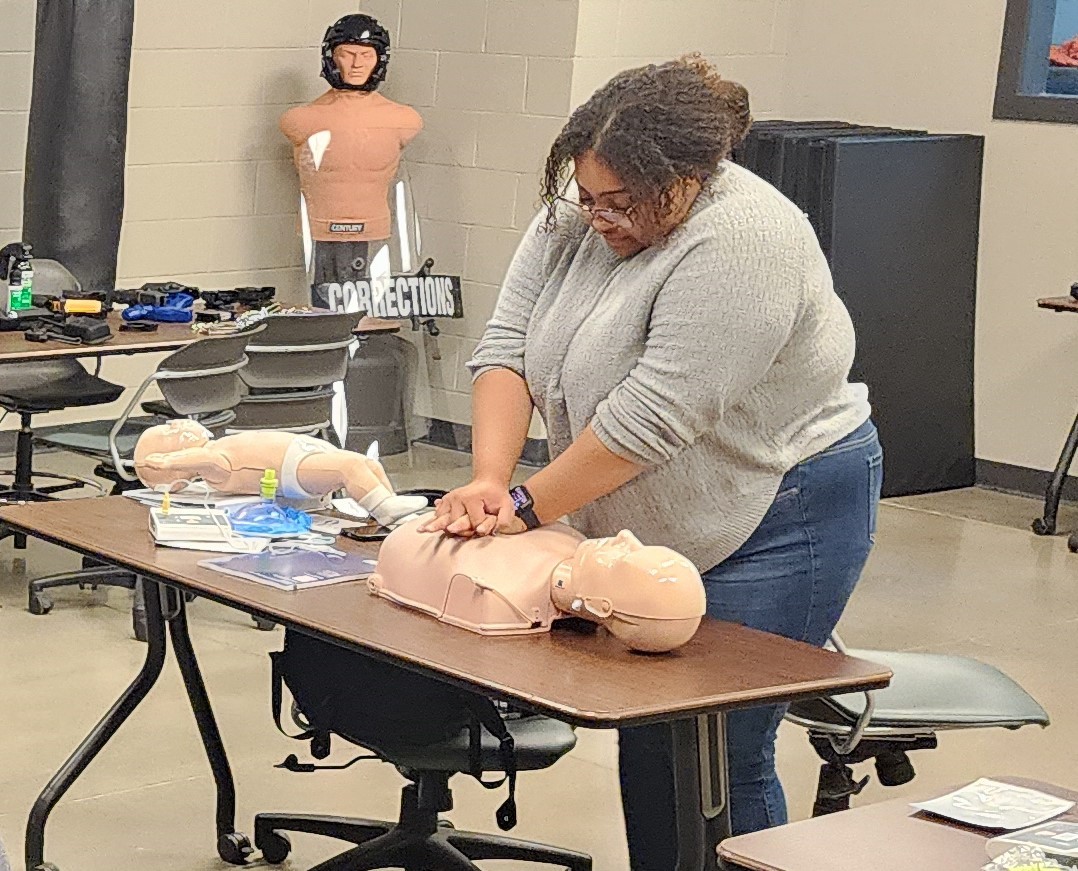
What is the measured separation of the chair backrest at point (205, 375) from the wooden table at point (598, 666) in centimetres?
183

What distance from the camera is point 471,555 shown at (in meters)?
2.53

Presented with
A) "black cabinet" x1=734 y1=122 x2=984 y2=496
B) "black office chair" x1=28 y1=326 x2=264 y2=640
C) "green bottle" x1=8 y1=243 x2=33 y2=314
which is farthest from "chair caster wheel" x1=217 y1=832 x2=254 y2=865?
"black cabinet" x1=734 y1=122 x2=984 y2=496

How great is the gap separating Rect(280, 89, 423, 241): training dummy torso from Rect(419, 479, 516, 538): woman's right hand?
440 cm

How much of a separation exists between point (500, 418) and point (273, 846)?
1110mm

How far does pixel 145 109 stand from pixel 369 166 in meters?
0.84

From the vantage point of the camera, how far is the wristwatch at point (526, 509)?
2.60 m

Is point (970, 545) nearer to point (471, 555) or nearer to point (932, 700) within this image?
point (932, 700)

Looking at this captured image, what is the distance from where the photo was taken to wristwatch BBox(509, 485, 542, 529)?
2.60 meters

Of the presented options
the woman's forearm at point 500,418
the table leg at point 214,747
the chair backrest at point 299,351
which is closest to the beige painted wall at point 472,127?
the chair backrest at point 299,351

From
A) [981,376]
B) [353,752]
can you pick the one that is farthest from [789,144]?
[353,752]

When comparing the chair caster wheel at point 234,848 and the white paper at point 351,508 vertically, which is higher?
the white paper at point 351,508

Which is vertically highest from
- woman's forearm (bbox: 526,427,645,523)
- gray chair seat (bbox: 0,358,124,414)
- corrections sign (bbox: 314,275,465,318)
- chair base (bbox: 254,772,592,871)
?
woman's forearm (bbox: 526,427,645,523)

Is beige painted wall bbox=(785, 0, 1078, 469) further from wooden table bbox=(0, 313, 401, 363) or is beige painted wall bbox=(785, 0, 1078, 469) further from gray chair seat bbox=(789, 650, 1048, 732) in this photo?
gray chair seat bbox=(789, 650, 1048, 732)

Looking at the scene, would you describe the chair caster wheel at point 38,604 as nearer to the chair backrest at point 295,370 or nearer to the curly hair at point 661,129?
the chair backrest at point 295,370
